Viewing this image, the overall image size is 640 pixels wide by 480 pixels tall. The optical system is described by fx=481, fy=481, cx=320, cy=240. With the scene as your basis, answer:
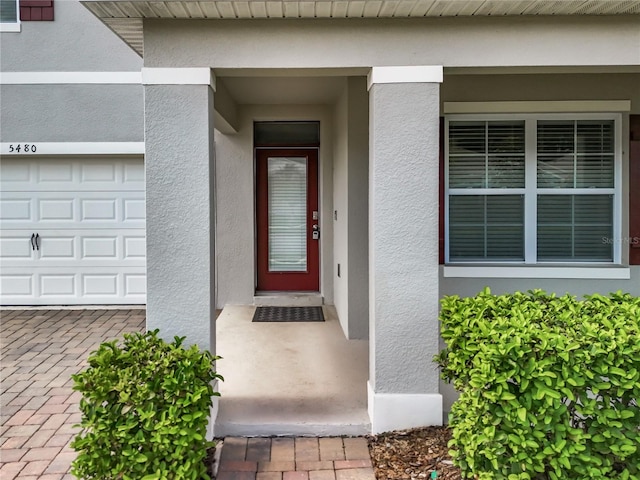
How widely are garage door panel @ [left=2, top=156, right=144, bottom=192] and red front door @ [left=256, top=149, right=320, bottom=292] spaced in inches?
82.2

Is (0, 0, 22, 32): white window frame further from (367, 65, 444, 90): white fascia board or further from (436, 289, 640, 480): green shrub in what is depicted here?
(436, 289, 640, 480): green shrub

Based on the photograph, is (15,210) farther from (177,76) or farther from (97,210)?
(177,76)

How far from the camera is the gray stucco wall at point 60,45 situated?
7.42 m

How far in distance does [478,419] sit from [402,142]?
1.94m

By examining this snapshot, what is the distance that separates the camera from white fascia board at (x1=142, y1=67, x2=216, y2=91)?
344cm

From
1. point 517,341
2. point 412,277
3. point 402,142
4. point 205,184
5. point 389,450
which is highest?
point 402,142

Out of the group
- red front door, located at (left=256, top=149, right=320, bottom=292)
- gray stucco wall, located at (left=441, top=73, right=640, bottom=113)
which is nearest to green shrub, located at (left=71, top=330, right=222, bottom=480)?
gray stucco wall, located at (left=441, top=73, right=640, bottom=113)

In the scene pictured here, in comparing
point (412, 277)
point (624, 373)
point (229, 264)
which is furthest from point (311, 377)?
Result: point (229, 264)

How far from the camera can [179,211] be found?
3488 mm

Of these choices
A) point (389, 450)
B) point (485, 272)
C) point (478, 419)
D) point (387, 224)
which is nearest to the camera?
point (478, 419)

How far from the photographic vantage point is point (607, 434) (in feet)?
8.25

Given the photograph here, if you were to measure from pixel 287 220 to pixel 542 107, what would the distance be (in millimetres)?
3904

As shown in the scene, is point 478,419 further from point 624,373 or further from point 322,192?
point 322,192

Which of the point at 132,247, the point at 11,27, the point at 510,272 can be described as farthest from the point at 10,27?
the point at 510,272
